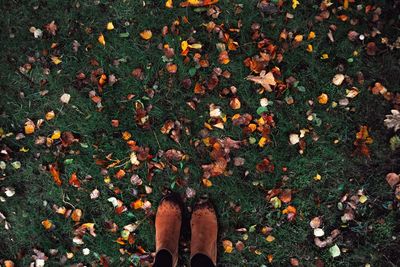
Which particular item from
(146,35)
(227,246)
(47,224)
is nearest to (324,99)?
(227,246)

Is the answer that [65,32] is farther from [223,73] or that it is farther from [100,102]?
[223,73]

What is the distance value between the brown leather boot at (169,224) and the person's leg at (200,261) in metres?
0.15

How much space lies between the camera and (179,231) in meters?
3.32

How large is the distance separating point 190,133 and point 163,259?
104 centimetres

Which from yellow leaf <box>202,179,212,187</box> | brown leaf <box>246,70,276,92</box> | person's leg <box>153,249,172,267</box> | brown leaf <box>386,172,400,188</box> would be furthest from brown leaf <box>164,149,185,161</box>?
brown leaf <box>386,172,400,188</box>

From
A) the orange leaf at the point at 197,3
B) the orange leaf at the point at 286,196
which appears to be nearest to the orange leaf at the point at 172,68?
the orange leaf at the point at 197,3

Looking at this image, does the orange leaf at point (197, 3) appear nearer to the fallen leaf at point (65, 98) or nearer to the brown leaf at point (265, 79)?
the brown leaf at point (265, 79)

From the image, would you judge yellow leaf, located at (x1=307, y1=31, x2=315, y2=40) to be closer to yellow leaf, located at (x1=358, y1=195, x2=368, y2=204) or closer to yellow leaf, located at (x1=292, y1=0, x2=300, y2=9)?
yellow leaf, located at (x1=292, y1=0, x2=300, y2=9)

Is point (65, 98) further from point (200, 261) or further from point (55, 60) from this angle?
point (200, 261)

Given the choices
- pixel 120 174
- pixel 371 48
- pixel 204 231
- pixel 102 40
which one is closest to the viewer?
pixel 204 231

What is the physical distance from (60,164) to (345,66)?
2574 millimetres

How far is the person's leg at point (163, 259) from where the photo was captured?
305 centimetres

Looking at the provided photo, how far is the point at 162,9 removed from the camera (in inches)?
139

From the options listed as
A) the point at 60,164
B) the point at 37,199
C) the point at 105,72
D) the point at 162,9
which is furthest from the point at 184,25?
the point at 37,199
